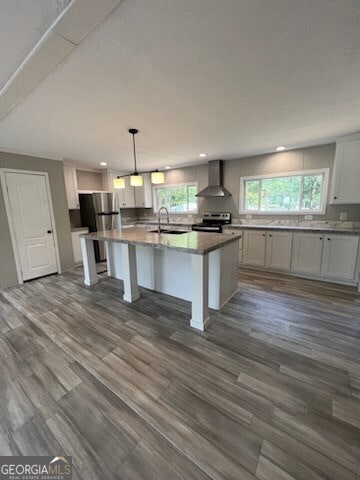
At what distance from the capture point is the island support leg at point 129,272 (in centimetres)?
288

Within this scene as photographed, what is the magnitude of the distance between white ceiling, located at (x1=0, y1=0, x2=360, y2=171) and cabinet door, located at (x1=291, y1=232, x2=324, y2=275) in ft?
5.68

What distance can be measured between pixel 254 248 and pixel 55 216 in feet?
14.1

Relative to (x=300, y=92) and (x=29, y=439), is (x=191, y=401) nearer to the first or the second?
(x=29, y=439)

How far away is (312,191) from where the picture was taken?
4.00m

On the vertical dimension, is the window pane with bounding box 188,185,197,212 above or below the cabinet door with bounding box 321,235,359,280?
above

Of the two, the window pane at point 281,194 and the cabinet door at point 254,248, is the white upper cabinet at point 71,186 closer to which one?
the cabinet door at point 254,248

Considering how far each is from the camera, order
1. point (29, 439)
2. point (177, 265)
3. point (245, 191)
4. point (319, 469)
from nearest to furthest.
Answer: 1. point (319, 469)
2. point (29, 439)
3. point (177, 265)
4. point (245, 191)

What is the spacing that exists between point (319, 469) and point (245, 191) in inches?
176

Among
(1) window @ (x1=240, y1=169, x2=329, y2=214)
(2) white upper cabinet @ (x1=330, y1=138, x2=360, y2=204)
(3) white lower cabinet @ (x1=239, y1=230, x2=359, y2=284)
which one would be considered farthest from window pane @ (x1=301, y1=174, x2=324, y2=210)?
(3) white lower cabinet @ (x1=239, y1=230, x2=359, y2=284)

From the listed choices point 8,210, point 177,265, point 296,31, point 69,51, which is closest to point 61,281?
point 8,210

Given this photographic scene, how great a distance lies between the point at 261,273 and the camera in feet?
13.4

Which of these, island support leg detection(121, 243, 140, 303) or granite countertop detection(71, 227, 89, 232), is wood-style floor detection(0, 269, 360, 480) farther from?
granite countertop detection(71, 227, 89, 232)

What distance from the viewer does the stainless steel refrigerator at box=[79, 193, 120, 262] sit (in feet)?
16.4

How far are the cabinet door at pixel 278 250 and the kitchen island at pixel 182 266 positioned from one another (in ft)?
4.44
